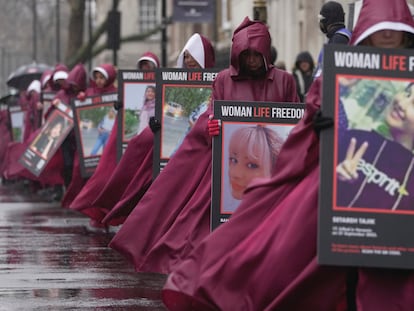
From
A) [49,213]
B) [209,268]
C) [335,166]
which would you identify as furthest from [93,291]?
[49,213]

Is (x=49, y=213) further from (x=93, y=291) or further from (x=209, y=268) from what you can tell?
(x=209, y=268)

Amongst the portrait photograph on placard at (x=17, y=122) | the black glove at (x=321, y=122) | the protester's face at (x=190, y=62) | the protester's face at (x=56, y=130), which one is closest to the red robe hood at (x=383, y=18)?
the black glove at (x=321, y=122)

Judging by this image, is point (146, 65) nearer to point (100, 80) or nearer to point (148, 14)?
point (100, 80)

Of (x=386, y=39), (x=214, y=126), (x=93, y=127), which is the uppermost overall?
(x=386, y=39)

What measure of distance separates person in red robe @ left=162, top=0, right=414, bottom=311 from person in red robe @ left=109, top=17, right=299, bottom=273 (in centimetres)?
268

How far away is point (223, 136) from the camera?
1058 centimetres

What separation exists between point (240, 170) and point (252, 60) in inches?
37.0

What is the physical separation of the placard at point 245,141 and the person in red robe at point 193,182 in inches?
16.3

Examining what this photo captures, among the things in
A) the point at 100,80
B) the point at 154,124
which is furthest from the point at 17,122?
the point at 154,124

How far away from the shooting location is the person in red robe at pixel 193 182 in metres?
11.1

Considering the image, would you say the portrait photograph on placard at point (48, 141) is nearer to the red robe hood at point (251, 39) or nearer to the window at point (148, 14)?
the red robe hood at point (251, 39)

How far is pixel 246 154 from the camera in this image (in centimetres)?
1055

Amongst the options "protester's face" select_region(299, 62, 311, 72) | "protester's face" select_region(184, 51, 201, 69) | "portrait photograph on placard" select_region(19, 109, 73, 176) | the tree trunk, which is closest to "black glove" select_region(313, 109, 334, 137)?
"protester's face" select_region(184, 51, 201, 69)

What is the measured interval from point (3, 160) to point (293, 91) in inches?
733
